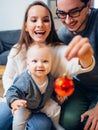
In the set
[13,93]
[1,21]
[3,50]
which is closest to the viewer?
[13,93]

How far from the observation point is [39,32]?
101cm

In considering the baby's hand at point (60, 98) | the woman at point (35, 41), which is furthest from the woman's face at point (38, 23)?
the baby's hand at point (60, 98)

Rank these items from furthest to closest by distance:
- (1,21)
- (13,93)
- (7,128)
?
(1,21) < (7,128) < (13,93)

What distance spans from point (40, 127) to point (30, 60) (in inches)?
9.5

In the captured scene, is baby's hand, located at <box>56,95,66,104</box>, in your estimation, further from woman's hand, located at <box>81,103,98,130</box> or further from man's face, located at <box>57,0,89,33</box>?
man's face, located at <box>57,0,89,33</box>

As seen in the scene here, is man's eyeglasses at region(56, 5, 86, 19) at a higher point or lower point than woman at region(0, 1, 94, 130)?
higher

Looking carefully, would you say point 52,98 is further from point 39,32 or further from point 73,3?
point 73,3

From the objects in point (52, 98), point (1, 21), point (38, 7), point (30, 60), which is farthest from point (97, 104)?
point (1, 21)

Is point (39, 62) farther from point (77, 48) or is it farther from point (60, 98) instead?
point (77, 48)

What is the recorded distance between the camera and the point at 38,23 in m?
1.00

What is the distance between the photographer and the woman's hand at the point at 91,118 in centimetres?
97

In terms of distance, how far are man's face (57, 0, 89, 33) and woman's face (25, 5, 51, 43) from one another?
0.06 m

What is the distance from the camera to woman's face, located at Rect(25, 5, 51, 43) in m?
1.00

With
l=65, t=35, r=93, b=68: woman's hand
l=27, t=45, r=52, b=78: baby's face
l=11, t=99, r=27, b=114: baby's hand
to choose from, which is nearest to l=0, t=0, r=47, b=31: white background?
l=27, t=45, r=52, b=78: baby's face
